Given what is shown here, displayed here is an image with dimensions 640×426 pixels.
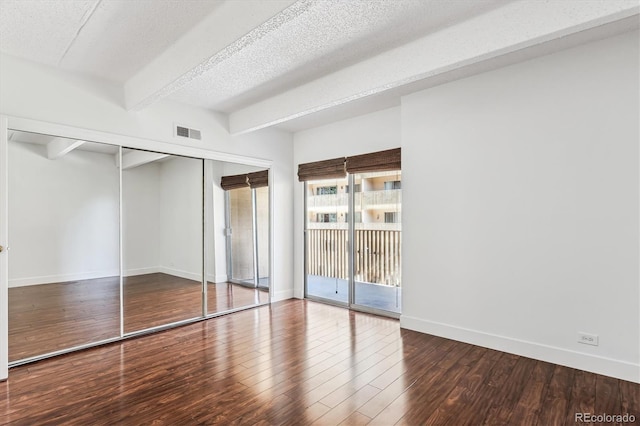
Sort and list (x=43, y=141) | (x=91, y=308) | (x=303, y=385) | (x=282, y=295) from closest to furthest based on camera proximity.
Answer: (x=303, y=385), (x=43, y=141), (x=91, y=308), (x=282, y=295)

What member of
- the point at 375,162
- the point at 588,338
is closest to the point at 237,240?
the point at 375,162

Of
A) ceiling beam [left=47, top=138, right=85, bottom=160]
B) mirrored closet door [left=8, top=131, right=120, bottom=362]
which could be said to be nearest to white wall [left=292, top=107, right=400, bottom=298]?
mirrored closet door [left=8, top=131, right=120, bottom=362]

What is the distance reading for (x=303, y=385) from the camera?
261 cm

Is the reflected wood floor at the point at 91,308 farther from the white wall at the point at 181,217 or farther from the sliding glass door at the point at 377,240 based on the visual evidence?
the sliding glass door at the point at 377,240

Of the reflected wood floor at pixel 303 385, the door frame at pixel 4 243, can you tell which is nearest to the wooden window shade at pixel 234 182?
the reflected wood floor at pixel 303 385

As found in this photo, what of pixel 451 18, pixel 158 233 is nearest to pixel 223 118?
pixel 158 233

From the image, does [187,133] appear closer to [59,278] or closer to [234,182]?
[234,182]

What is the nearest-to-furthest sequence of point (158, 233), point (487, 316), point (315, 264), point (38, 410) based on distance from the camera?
point (38, 410)
point (487, 316)
point (158, 233)
point (315, 264)

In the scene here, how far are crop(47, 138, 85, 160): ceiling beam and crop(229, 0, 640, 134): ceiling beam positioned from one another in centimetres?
227

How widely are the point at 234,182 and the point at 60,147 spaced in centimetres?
203

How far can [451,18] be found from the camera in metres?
2.47

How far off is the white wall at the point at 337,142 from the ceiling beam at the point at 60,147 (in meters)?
3.01

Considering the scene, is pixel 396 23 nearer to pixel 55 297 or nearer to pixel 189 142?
pixel 189 142

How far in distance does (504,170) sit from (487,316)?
4.80 ft
